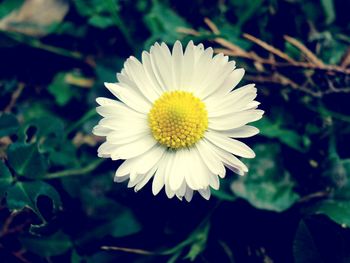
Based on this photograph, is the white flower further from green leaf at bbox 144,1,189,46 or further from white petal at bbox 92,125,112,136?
green leaf at bbox 144,1,189,46

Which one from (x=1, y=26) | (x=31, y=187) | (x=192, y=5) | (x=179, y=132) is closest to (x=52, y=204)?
(x=31, y=187)

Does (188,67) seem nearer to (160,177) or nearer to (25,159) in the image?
(160,177)

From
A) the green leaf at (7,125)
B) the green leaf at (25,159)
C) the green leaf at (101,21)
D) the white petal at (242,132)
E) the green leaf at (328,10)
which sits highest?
the green leaf at (328,10)

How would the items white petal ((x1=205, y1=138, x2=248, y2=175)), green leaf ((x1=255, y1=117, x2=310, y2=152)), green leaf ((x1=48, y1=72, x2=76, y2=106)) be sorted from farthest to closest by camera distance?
green leaf ((x1=48, y1=72, x2=76, y2=106)), green leaf ((x1=255, y1=117, x2=310, y2=152)), white petal ((x1=205, y1=138, x2=248, y2=175))

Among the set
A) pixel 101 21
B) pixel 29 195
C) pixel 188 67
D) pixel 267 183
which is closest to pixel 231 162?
pixel 188 67

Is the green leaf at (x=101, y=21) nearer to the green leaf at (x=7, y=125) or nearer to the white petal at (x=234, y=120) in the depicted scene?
the green leaf at (x=7, y=125)

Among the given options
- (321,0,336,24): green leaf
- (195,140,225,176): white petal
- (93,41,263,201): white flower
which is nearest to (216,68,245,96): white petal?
(93,41,263,201): white flower

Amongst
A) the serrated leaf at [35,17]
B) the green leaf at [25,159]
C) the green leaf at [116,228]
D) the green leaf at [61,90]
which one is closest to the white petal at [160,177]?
the green leaf at [116,228]
